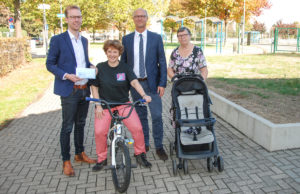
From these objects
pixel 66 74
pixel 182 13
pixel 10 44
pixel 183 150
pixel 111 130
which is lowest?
pixel 183 150

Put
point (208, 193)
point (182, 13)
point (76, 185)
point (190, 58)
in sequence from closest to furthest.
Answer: point (208, 193), point (76, 185), point (190, 58), point (182, 13)

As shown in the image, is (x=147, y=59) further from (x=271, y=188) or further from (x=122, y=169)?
(x=271, y=188)

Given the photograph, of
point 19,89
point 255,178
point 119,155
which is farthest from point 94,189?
point 19,89

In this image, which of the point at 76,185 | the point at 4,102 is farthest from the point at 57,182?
the point at 4,102

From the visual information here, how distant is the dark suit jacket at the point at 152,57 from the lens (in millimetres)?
4254

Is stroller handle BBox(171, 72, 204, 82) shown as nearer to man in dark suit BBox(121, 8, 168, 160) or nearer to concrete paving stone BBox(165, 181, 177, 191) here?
man in dark suit BBox(121, 8, 168, 160)

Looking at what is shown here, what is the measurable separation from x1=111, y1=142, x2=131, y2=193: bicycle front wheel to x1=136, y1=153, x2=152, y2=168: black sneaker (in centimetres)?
63

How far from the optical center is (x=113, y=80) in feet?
12.5

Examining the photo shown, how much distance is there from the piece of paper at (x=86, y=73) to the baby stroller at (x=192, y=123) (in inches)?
49.7

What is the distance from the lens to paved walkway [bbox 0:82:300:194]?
3.65 m

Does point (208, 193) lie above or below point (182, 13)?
below

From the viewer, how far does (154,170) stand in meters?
4.15

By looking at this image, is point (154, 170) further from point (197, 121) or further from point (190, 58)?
point (190, 58)

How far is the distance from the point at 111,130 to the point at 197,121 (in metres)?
1.19
